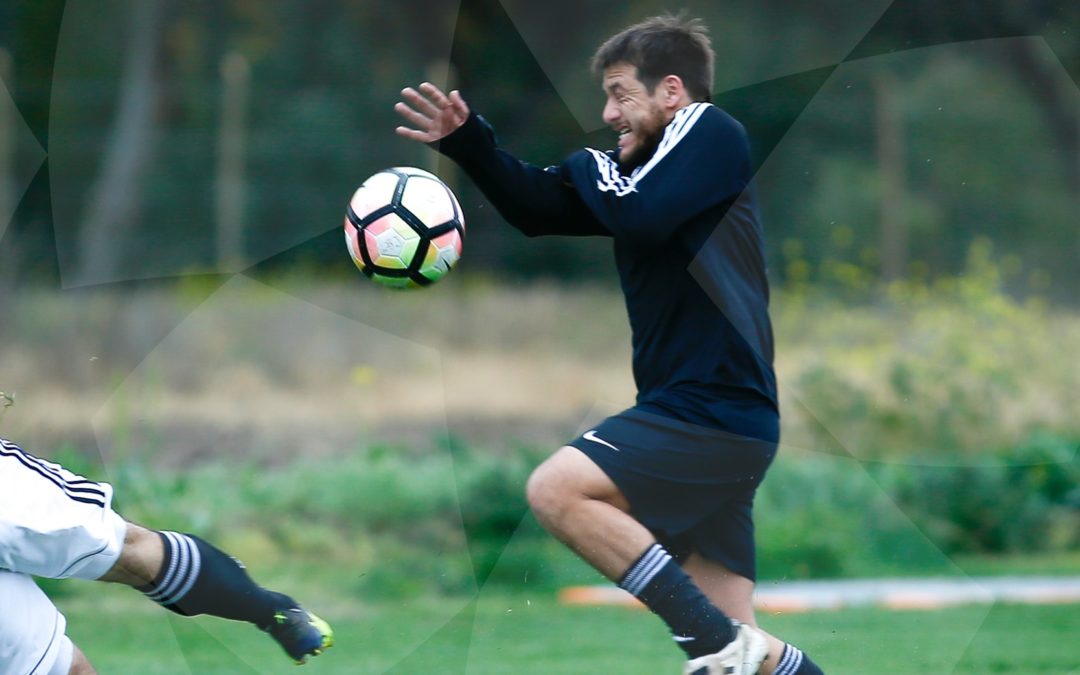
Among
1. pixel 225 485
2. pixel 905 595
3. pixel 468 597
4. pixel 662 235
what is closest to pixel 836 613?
pixel 905 595

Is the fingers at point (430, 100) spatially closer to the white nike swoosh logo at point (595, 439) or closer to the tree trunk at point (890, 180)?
the white nike swoosh logo at point (595, 439)

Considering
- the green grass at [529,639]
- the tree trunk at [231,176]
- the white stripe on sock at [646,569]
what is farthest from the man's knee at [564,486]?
the tree trunk at [231,176]

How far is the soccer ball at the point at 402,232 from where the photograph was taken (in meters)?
3.76

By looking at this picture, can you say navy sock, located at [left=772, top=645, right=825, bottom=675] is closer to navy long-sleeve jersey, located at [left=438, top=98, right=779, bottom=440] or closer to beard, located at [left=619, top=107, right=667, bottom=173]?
navy long-sleeve jersey, located at [left=438, top=98, right=779, bottom=440]

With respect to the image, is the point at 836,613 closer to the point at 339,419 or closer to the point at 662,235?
the point at 662,235

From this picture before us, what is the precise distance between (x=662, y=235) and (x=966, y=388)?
498 centimetres

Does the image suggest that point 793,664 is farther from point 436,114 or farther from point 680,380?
point 436,114

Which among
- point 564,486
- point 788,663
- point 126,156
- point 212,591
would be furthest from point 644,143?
point 126,156

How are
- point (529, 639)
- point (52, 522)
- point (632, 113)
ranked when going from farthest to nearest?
point (529, 639) → point (632, 113) → point (52, 522)

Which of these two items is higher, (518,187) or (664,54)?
(664,54)

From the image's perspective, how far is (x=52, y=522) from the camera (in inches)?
115

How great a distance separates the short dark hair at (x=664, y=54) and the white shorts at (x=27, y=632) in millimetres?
1984

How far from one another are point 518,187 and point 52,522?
159 centimetres

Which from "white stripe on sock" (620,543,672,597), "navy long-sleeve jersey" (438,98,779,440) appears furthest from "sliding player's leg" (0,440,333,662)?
"navy long-sleeve jersey" (438,98,779,440)
